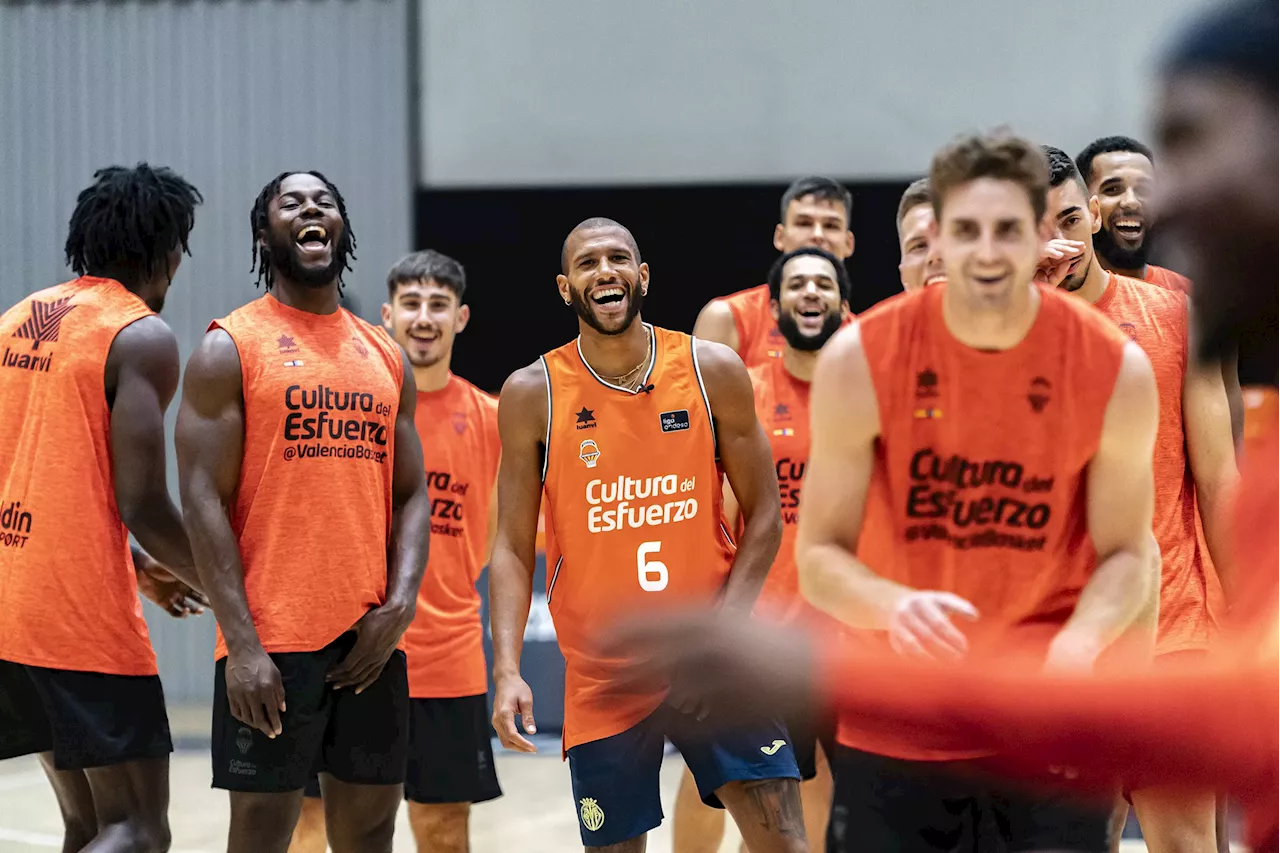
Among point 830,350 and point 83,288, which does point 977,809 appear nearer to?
point 830,350

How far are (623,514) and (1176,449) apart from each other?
1564 millimetres

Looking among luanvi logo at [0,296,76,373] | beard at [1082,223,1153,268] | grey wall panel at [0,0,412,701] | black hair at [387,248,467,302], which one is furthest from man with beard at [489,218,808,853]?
grey wall panel at [0,0,412,701]

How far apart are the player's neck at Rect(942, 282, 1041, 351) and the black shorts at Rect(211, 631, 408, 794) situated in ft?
6.98

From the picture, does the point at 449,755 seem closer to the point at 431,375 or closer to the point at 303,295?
the point at 431,375

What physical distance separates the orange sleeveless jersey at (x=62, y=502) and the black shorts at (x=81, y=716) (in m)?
0.04

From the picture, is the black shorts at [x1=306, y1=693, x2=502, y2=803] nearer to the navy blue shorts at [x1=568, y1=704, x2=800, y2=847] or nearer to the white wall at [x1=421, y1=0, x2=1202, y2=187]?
the navy blue shorts at [x1=568, y1=704, x2=800, y2=847]

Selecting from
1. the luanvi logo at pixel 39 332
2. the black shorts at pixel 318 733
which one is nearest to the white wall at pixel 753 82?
the luanvi logo at pixel 39 332

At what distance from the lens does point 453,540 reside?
5.45 metres

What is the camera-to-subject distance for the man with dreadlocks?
13.3 ft

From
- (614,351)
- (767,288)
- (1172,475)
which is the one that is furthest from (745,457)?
(767,288)

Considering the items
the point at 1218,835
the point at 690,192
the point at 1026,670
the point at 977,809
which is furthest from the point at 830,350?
the point at 690,192

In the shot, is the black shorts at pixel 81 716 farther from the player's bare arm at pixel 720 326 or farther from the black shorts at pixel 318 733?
the player's bare arm at pixel 720 326

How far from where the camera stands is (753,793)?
3.88 metres

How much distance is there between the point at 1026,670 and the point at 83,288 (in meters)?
3.46
